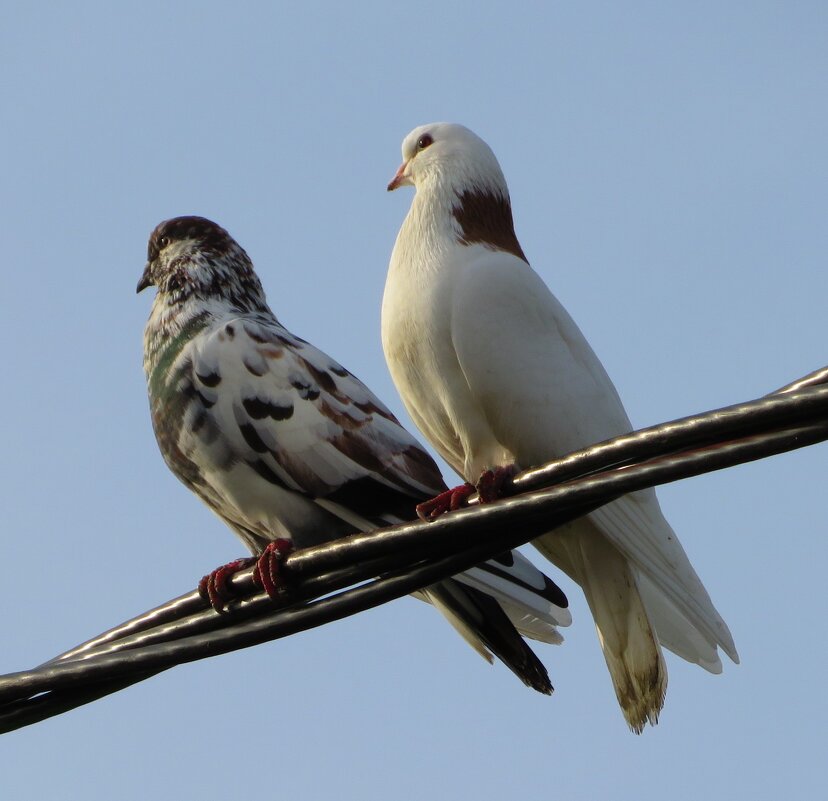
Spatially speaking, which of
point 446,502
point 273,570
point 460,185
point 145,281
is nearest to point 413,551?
point 273,570

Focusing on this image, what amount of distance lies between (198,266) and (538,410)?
6.79 feet

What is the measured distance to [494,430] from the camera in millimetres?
5766

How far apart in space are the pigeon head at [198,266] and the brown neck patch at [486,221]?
121cm

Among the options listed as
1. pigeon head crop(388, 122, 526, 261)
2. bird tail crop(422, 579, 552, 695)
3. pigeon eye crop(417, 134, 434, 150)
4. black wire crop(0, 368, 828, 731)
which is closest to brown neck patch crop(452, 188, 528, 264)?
pigeon head crop(388, 122, 526, 261)

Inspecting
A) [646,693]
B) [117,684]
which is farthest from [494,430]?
[117,684]

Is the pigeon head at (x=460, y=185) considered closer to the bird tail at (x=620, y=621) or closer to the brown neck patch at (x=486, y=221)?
the brown neck patch at (x=486, y=221)

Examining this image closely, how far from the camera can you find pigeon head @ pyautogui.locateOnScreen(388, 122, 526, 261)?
20.7 ft

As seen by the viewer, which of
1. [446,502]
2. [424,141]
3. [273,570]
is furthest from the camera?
[424,141]

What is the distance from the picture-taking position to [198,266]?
6957 mm

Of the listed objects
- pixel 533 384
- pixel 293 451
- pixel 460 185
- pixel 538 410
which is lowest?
pixel 538 410

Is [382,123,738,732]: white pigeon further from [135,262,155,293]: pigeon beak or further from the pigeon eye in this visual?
[135,262,155,293]: pigeon beak

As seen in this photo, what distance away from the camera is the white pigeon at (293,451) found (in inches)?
221

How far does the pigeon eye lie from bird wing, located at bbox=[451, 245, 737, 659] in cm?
117

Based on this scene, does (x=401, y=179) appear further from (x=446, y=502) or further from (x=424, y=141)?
(x=446, y=502)
